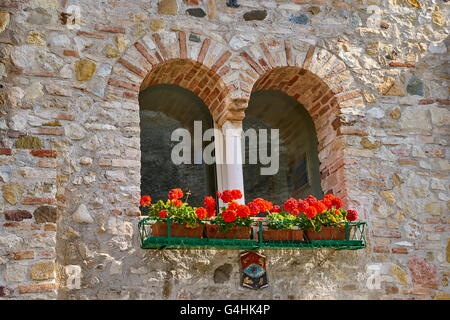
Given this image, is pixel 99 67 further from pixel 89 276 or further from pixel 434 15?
pixel 434 15

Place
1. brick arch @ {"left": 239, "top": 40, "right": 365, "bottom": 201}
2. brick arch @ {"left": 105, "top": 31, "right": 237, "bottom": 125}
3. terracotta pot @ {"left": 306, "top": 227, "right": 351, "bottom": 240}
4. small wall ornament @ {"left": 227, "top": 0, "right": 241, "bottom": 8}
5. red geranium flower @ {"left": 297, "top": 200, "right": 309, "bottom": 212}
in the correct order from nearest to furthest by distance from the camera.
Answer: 1. red geranium flower @ {"left": 297, "top": 200, "right": 309, "bottom": 212}
2. terracotta pot @ {"left": 306, "top": 227, "right": 351, "bottom": 240}
3. brick arch @ {"left": 105, "top": 31, "right": 237, "bottom": 125}
4. brick arch @ {"left": 239, "top": 40, "right": 365, "bottom": 201}
5. small wall ornament @ {"left": 227, "top": 0, "right": 241, "bottom": 8}

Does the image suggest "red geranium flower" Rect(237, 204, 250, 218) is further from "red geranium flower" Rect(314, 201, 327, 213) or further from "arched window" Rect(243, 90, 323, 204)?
"arched window" Rect(243, 90, 323, 204)

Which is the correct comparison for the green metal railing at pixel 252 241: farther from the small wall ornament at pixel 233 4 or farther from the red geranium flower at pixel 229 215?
the small wall ornament at pixel 233 4

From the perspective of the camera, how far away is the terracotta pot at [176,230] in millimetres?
5059

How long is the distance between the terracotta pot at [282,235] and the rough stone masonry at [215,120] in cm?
17

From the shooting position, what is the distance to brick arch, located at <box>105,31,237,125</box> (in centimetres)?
554

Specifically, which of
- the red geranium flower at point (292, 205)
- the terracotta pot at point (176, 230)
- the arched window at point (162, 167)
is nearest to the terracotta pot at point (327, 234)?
the red geranium flower at point (292, 205)

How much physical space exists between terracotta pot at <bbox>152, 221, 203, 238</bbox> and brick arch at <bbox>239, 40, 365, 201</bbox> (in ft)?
4.16

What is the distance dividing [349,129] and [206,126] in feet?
4.25

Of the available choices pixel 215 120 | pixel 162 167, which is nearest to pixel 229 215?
pixel 215 120

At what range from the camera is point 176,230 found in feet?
16.7

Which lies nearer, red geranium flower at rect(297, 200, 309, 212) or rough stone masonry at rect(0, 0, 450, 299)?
rough stone masonry at rect(0, 0, 450, 299)

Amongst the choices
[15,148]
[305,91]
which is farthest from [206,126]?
[15,148]

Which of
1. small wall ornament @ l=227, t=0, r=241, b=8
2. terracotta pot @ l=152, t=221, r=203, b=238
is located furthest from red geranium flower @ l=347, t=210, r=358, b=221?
small wall ornament @ l=227, t=0, r=241, b=8
